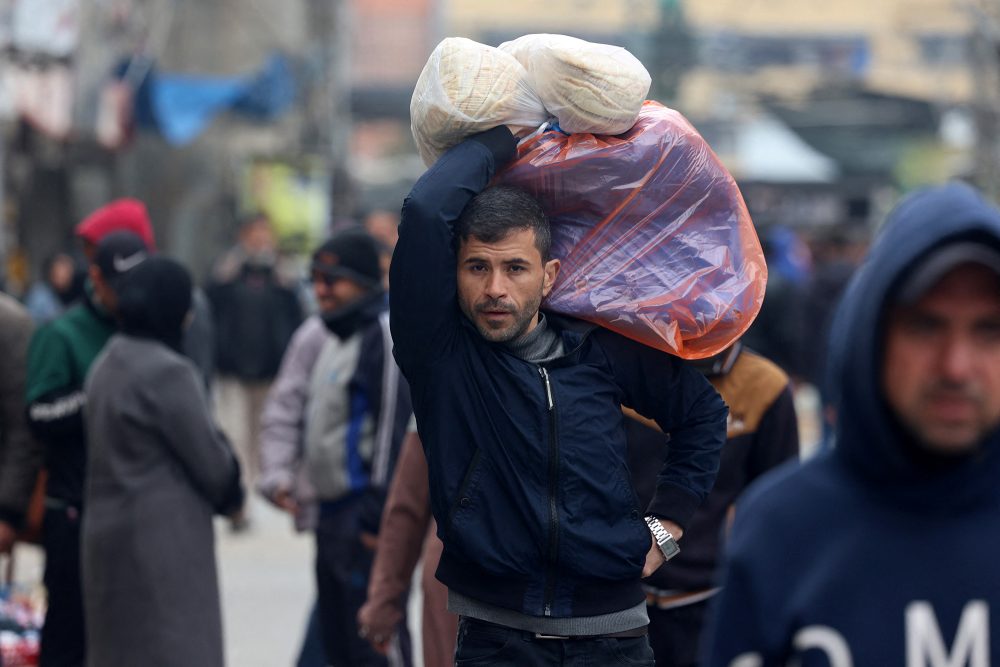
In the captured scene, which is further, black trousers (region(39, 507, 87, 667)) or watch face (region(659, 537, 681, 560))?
black trousers (region(39, 507, 87, 667))

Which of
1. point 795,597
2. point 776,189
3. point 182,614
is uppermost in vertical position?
point 795,597

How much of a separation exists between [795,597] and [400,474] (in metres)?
2.52

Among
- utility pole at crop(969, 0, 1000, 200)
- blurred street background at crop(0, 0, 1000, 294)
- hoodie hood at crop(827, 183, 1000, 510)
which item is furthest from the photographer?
utility pole at crop(969, 0, 1000, 200)

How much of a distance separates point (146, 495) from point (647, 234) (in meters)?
2.14

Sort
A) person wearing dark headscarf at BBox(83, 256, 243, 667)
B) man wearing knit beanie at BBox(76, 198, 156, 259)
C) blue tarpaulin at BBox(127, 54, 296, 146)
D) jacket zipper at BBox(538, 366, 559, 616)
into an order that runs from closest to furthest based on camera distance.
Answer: jacket zipper at BBox(538, 366, 559, 616), person wearing dark headscarf at BBox(83, 256, 243, 667), man wearing knit beanie at BBox(76, 198, 156, 259), blue tarpaulin at BBox(127, 54, 296, 146)

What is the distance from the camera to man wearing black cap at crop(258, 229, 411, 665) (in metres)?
5.74

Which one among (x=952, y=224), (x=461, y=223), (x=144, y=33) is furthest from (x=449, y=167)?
(x=144, y=33)

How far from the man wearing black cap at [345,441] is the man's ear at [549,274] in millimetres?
1886

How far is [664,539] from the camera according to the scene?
3.73 meters

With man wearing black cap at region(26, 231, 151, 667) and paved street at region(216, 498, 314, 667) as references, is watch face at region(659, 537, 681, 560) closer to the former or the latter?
man wearing black cap at region(26, 231, 151, 667)

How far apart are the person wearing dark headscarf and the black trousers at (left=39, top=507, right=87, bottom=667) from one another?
469 mm

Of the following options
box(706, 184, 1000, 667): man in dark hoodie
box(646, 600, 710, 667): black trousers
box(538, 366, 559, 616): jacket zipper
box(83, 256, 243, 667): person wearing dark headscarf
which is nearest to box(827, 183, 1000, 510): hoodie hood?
box(706, 184, 1000, 667): man in dark hoodie

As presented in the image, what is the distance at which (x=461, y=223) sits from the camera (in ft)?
12.1

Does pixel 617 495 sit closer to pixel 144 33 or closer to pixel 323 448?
pixel 323 448
